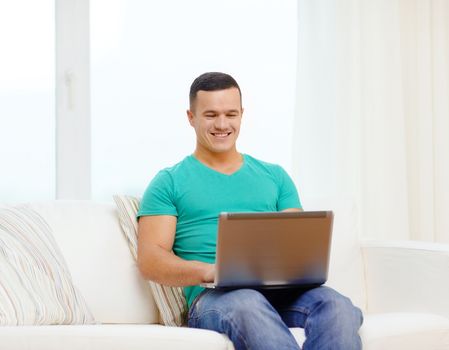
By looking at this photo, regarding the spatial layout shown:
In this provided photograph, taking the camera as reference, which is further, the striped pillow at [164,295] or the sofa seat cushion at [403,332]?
the striped pillow at [164,295]

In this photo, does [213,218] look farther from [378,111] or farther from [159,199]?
[378,111]

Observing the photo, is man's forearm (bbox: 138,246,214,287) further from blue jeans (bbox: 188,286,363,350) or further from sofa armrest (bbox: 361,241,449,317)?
sofa armrest (bbox: 361,241,449,317)

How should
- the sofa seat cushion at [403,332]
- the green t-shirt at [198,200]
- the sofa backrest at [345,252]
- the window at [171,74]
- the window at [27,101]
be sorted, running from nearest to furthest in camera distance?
the sofa seat cushion at [403,332]
the green t-shirt at [198,200]
the sofa backrest at [345,252]
the window at [27,101]
the window at [171,74]

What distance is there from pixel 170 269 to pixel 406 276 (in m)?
0.86

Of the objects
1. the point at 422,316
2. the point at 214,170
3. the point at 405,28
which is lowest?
the point at 422,316

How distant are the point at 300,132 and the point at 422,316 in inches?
60.0

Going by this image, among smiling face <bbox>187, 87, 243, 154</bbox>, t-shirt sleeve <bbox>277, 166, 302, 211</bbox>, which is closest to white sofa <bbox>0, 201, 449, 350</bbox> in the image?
t-shirt sleeve <bbox>277, 166, 302, 211</bbox>

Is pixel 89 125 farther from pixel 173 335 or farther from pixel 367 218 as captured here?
pixel 173 335

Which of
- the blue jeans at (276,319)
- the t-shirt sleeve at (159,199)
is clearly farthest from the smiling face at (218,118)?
the blue jeans at (276,319)

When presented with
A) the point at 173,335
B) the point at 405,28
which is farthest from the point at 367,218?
the point at 173,335

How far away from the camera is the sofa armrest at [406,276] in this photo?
2.74 metres

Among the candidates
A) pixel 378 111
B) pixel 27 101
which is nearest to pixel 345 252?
pixel 378 111

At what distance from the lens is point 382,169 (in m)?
4.04

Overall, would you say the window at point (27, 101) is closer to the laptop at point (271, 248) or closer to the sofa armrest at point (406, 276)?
the sofa armrest at point (406, 276)
